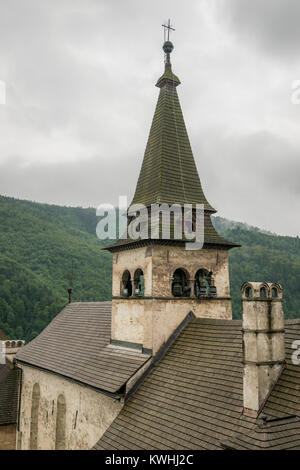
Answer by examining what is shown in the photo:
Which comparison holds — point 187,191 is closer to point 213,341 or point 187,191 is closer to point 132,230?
point 132,230

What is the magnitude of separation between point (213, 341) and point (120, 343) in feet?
14.8

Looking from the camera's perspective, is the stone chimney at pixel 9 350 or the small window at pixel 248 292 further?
the stone chimney at pixel 9 350

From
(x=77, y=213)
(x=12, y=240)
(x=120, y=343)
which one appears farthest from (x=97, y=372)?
(x=77, y=213)

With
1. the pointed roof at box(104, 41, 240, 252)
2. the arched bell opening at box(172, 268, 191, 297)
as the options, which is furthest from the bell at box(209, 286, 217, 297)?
the pointed roof at box(104, 41, 240, 252)

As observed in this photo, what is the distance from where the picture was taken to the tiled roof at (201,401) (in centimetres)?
859

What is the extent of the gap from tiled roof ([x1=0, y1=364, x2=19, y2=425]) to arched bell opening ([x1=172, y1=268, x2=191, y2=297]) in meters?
12.9

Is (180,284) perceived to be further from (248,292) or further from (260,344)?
(260,344)

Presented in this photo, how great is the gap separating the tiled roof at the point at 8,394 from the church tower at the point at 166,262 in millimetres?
9603

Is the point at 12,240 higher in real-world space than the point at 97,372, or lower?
higher

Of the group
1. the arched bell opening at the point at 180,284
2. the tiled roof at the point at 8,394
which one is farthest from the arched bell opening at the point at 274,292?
the tiled roof at the point at 8,394

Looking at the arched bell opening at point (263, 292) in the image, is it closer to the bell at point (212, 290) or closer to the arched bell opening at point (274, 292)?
the arched bell opening at point (274, 292)

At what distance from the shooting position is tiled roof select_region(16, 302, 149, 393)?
1332cm

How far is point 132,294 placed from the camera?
49.5 ft

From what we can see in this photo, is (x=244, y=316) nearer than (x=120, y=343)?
Yes
